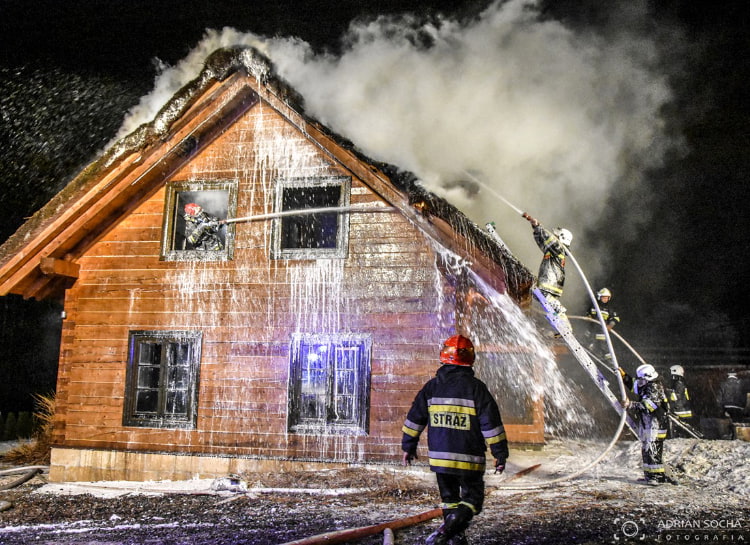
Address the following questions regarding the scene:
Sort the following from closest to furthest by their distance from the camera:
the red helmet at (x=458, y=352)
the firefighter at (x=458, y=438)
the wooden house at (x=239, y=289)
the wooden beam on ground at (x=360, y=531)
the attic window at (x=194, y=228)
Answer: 1. the firefighter at (x=458, y=438)
2. the wooden beam on ground at (x=360, y=531)
3. the red helmet at (x=458, y=352)
4. the wooden house at (x=239, y=289)
5. the attic window at (x=194, y=228)

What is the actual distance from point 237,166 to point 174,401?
464 cm

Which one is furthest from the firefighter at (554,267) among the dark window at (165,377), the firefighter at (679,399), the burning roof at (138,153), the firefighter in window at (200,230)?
the dark window at (165,377)

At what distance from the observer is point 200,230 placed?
982cm

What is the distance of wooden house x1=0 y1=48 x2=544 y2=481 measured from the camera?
8.98 meters

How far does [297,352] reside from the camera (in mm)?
9352

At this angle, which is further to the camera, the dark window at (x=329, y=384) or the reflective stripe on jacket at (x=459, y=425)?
the dark window at (x=329, y=384)

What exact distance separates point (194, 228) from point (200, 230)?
166 millimetres

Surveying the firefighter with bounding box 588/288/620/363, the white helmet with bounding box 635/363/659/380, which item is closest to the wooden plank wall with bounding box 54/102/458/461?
the white helmet with bounding box 635/363/659/380

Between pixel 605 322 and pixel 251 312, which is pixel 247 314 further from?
pixel 605 322

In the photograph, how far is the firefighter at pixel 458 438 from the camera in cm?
467

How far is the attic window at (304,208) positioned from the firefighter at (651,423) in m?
5.62

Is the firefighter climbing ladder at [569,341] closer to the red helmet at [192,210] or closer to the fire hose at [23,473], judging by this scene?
the red helmet at [192,210]

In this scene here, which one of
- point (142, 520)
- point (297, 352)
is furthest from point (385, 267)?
point (142, 520)

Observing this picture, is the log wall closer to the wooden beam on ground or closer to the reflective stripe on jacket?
the wooden beam on ground
